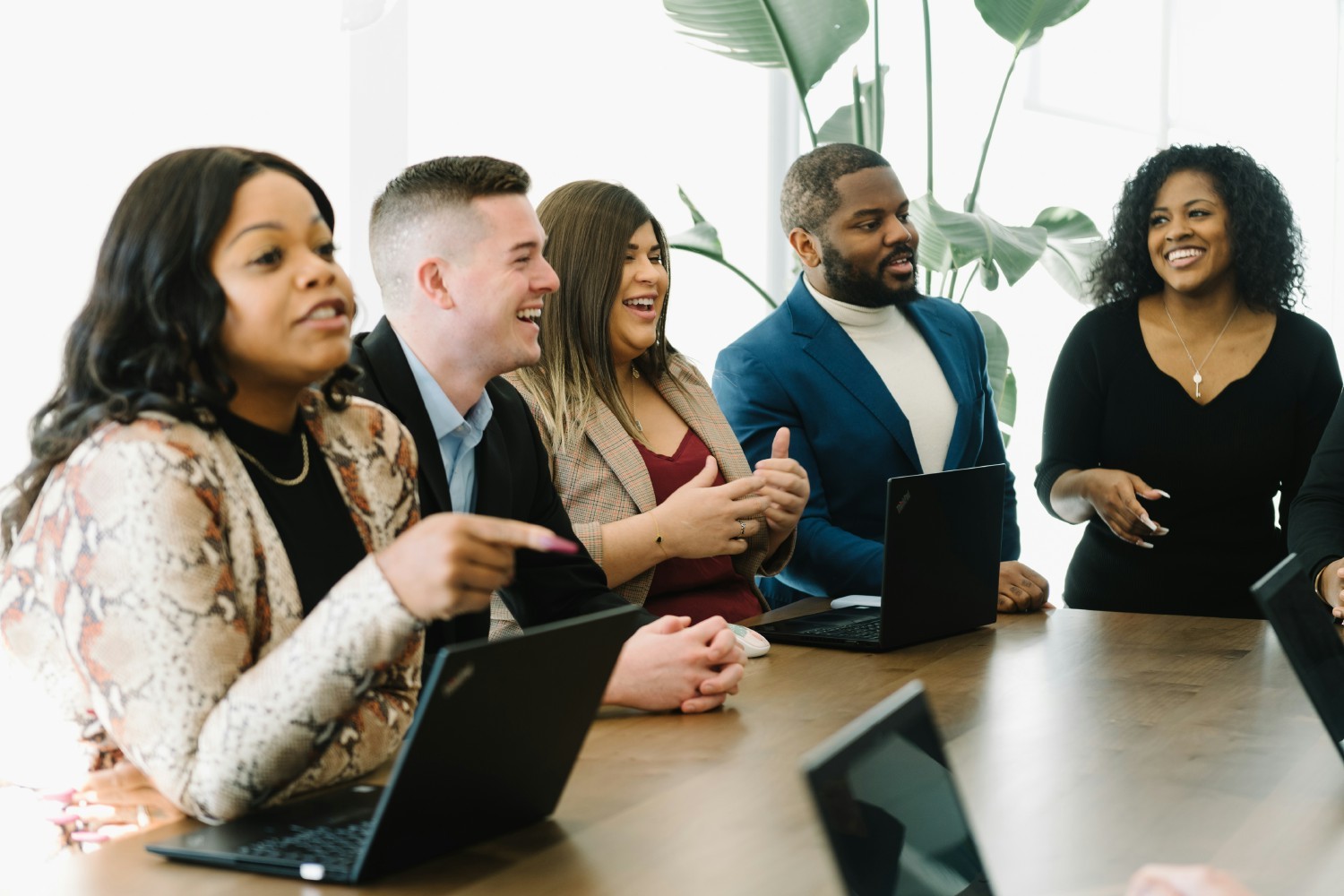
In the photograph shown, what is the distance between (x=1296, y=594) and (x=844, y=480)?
4.76 ft

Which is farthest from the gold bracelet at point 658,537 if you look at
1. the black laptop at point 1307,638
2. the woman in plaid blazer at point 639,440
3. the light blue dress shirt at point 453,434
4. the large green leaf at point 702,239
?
the large green leaf at point 702,239

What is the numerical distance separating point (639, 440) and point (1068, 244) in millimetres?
2081

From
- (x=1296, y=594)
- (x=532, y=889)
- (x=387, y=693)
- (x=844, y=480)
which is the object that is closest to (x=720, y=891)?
(x=532, y=889)

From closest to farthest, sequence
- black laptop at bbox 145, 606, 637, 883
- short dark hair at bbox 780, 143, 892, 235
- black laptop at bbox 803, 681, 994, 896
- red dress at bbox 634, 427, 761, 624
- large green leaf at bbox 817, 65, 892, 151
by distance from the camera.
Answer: black laptop at bbox 803, 681, 994, 896 < black laptop at bbox 145, 606, 637, 883 < red dress at bbox 634, 427, 761, 624 < short dark hair at bbox 780, 143, 892, 235 < large green leaf at bbox 817, 65, 892, 151

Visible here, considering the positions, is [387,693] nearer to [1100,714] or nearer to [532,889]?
[532,889]

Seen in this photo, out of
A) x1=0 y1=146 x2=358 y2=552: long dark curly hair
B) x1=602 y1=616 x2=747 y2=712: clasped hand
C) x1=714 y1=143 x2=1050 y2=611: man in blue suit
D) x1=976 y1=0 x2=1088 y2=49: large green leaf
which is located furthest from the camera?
x1=976 y1=0 x2=1088 y2=49: large green leaf

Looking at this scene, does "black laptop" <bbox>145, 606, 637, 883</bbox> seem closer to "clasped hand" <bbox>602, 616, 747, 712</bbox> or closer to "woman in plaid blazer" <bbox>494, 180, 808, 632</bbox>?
A: "clasped hand" <bbox>602, 616, 747, 712</bbox>

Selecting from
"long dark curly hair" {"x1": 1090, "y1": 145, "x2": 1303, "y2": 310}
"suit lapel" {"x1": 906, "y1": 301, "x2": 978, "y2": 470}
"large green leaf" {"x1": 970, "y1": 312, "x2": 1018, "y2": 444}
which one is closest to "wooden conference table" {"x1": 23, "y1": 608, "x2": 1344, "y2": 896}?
"suit lapel" {"x1": 906, "y1": 301, "x2": 978, "y2": 470}

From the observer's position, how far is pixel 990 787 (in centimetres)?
142

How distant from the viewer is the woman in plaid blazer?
2330mm

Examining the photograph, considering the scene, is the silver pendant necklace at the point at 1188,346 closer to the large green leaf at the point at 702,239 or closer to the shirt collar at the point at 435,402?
the large green leaf at the point at 702,239

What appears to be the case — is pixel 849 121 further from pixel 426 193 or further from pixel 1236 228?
pixel 426 193

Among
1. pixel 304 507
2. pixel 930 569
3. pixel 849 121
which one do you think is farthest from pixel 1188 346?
pixel 304 507

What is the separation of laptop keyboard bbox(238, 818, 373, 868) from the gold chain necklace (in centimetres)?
40
